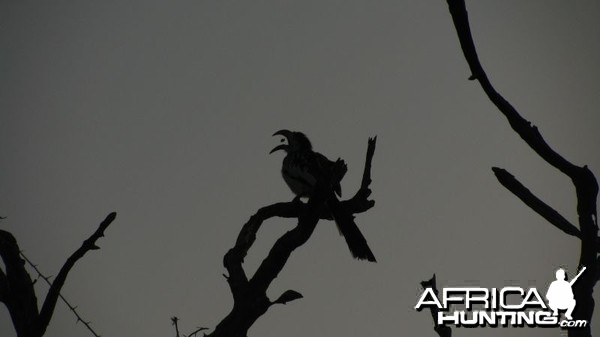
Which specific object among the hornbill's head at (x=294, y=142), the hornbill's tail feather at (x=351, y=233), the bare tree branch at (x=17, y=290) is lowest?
the bare tree branch at (x=17, y=290)

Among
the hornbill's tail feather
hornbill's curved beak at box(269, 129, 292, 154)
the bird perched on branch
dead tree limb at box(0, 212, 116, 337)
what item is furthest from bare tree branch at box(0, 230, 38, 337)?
hornbill's curved beak at box(269, 129, 292, 154)

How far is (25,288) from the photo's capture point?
10.7ft

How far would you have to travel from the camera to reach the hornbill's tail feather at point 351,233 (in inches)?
222

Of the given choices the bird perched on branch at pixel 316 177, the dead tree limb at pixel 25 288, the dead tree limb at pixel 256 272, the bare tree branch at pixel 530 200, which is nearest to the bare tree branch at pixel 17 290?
the dead tree limb at pixel 25 288

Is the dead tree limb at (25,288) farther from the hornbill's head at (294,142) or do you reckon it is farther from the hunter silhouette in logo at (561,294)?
the hornbill's head at (294,142)

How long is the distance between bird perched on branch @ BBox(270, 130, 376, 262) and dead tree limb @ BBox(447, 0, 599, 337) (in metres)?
1.74

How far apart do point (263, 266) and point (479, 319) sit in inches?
51.6

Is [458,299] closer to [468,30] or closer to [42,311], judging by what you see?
[468,30]

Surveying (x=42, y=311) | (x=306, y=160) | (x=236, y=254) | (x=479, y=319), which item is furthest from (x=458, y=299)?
(x=306, y=160)

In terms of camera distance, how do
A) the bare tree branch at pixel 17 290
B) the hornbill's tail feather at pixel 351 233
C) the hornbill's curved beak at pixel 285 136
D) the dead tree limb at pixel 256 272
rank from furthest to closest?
1. the hornbill's curved beak at pixel 285 136
2. the hornbill's tail feather at pixel 351 233
3. the dead tree limb at pixel 256 272
4. the bare tree branch at pixel 17 290

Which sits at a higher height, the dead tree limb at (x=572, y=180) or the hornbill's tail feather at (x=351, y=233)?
the hornbill's tail feather at (x=351, y=233)

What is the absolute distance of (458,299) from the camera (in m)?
3.68

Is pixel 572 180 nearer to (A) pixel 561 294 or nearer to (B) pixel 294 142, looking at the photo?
(A) pixel 561 294

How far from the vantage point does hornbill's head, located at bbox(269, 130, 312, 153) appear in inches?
323
